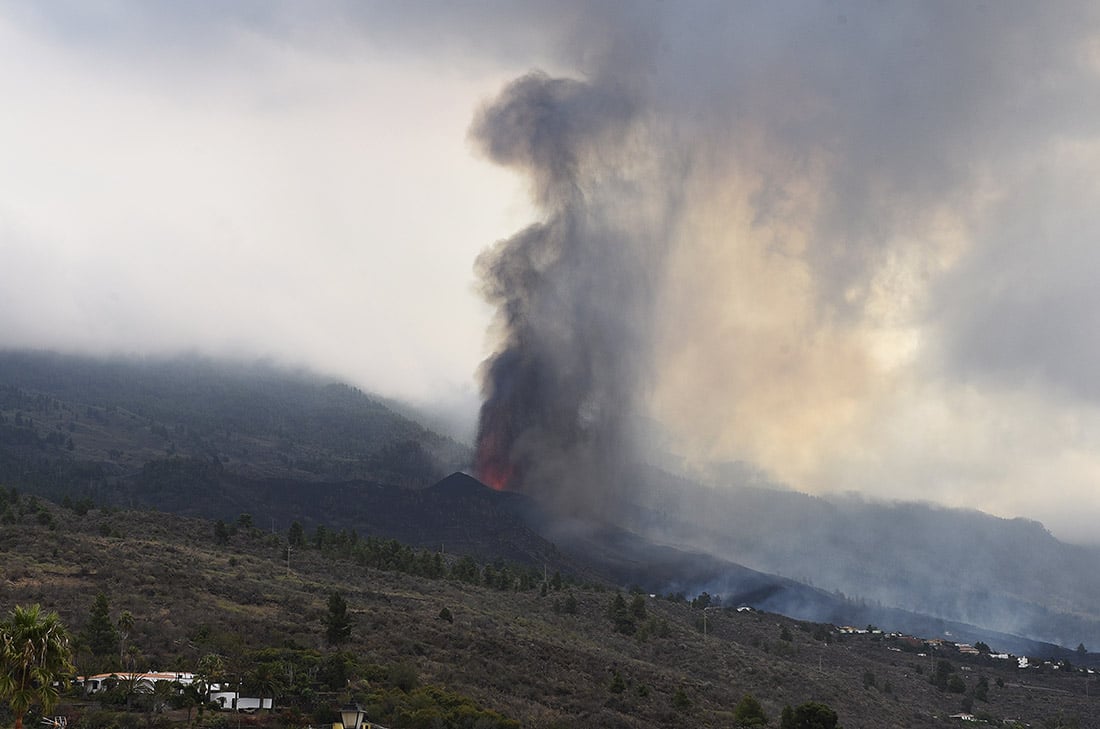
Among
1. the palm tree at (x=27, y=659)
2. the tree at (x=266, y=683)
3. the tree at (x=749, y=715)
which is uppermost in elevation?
the palm tree at (x=27, y=659)

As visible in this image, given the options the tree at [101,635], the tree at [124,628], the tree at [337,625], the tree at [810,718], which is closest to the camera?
the tree at [101,635]

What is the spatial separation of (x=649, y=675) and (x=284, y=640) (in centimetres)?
4429

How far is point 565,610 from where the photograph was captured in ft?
555

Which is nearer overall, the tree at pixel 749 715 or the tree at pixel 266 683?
the tree at pixel 266 683

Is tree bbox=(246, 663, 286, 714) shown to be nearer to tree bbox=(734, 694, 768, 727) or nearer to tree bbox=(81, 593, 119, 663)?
tree bbox=(81, 593, 119, 663)

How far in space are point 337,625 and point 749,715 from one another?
1738 inches

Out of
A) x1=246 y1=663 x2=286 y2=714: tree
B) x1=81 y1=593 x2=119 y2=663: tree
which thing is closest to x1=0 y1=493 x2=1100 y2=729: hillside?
x1=246 y1=663 x2=286 y2=714: tree

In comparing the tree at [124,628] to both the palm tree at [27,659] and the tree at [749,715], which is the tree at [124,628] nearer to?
the palm tree at [27,659]

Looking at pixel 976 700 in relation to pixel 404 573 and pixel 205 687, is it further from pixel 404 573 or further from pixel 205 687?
pixel 205 687

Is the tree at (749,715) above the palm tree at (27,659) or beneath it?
beneath

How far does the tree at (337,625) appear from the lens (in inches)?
4215

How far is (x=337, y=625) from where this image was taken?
353 ft

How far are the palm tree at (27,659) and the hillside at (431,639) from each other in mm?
20689

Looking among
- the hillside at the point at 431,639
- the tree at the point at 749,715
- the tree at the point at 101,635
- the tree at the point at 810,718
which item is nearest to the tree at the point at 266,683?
the hillside at the point at 431,639
